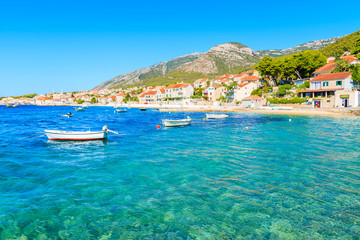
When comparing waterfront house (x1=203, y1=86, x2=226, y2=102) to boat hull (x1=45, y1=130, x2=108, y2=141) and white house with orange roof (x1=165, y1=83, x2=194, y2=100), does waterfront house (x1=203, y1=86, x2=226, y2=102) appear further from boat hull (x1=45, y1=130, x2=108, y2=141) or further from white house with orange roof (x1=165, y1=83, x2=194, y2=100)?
boat hull (x1=45, y1=130, x2=108, y2=141)

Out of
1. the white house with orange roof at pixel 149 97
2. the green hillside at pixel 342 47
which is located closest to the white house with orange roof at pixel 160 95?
the white house with orange roof at pixel 149 97

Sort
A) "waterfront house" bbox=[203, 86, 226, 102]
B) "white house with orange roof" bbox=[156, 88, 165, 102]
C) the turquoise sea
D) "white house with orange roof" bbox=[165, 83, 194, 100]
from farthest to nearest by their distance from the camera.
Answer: "white house with orange roof" bbox=[156, 88, 165, 102] < "white house with orange roof" bbox=[165, 83, 194, 100] < "waterfront house" bbox=[203, 86, 226, 102] < the turquoise sea

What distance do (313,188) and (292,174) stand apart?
2.23 m

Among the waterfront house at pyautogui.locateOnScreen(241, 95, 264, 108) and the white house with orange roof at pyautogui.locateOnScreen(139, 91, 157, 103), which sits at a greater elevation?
the white house with orange roof at pyautogui.locateOnScreen(139, 91, 157, 103)

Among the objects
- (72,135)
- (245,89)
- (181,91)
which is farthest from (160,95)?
(72,135)

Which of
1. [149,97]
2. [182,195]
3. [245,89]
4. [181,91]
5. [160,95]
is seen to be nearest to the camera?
[182,195]

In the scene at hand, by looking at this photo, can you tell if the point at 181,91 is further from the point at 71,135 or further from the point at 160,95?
the point at 71,135

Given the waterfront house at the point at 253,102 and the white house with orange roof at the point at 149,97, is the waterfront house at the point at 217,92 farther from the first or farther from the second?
the white house with orange roof at the point at 149,97

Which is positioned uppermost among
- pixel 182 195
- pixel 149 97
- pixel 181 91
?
pixel 181 91

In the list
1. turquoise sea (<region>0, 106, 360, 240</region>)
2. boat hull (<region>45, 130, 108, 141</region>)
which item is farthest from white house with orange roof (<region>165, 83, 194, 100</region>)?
turquoise sea (<region>0, 106, 360, 240</region>)

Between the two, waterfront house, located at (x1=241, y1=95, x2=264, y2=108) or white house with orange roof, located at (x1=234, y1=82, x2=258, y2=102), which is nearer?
waterfront house, located at (x1=241, y1=95, x2=264, y2=108)

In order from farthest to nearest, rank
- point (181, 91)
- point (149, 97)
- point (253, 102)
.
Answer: point (149, 97)
point (181, 91)
point (253, 102)

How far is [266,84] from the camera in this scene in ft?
304

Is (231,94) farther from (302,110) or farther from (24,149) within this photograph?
(24,149)
